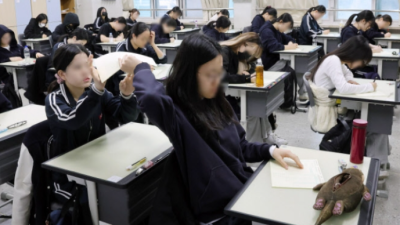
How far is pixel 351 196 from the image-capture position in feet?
4.25

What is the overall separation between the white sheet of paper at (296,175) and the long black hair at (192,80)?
0.33 metres

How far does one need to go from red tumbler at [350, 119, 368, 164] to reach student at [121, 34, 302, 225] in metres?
0.53

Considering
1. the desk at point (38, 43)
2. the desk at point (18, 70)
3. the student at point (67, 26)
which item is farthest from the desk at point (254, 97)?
the desk at point (38, 43)

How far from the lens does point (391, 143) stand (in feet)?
12.7

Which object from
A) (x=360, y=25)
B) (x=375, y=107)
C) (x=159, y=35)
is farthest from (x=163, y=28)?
(x=375, y=107)

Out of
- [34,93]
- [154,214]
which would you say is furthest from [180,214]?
[34,93]

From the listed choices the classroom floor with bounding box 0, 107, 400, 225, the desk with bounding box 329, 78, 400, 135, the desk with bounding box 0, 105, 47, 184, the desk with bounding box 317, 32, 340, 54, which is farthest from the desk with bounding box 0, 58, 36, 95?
the desk with bounding box 317, 32, 340, 54

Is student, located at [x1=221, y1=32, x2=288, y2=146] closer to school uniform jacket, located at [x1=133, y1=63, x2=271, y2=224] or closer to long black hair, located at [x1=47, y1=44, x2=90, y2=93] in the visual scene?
long black hair, located at [x1=47, y1=44, x2=90, y2=93]

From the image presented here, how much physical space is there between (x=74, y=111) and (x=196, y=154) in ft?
2.35

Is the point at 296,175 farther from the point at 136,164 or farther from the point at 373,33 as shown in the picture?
the point at 373,33

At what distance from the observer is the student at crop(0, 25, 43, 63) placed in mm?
5172

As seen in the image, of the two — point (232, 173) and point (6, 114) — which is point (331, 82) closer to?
point (232, 173)

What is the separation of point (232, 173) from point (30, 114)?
173cm

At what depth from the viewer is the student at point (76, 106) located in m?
1.82
